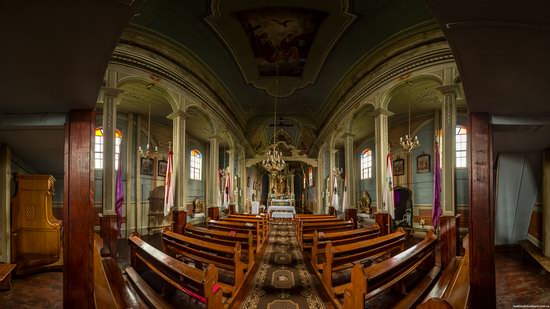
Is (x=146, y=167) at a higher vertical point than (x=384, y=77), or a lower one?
lower

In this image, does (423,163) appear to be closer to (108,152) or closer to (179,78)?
(179,78)

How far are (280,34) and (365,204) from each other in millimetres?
10236

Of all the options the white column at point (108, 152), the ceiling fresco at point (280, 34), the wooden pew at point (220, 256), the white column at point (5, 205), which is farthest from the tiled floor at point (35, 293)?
the ceiling fresco at point (280, 34)

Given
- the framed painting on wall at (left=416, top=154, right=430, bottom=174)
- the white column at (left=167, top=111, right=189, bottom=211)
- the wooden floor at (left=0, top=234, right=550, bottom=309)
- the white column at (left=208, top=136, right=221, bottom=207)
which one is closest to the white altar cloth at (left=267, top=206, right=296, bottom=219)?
the white column at (left=208, top=136, right=221, bottom=207)

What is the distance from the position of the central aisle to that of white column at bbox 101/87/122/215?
146 inches

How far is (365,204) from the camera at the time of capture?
43.6ft

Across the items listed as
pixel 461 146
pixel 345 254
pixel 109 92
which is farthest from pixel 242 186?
pixel 345 254

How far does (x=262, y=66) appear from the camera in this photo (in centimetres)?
848

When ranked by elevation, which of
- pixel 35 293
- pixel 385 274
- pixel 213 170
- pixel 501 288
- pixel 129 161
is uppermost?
pixel 129 161

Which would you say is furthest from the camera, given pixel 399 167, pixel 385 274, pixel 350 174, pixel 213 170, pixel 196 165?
pixel 196 165

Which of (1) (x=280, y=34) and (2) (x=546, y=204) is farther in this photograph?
(1) (x=280, y=34)

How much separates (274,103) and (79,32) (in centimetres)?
1048

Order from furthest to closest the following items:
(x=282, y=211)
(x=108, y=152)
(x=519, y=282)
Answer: (x=282, y=211) < (x=108, y=152) < (x=519, y=282)

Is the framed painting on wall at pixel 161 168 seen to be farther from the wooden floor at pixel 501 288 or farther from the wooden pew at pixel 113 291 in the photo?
the wooden pew at pixel 113 291
